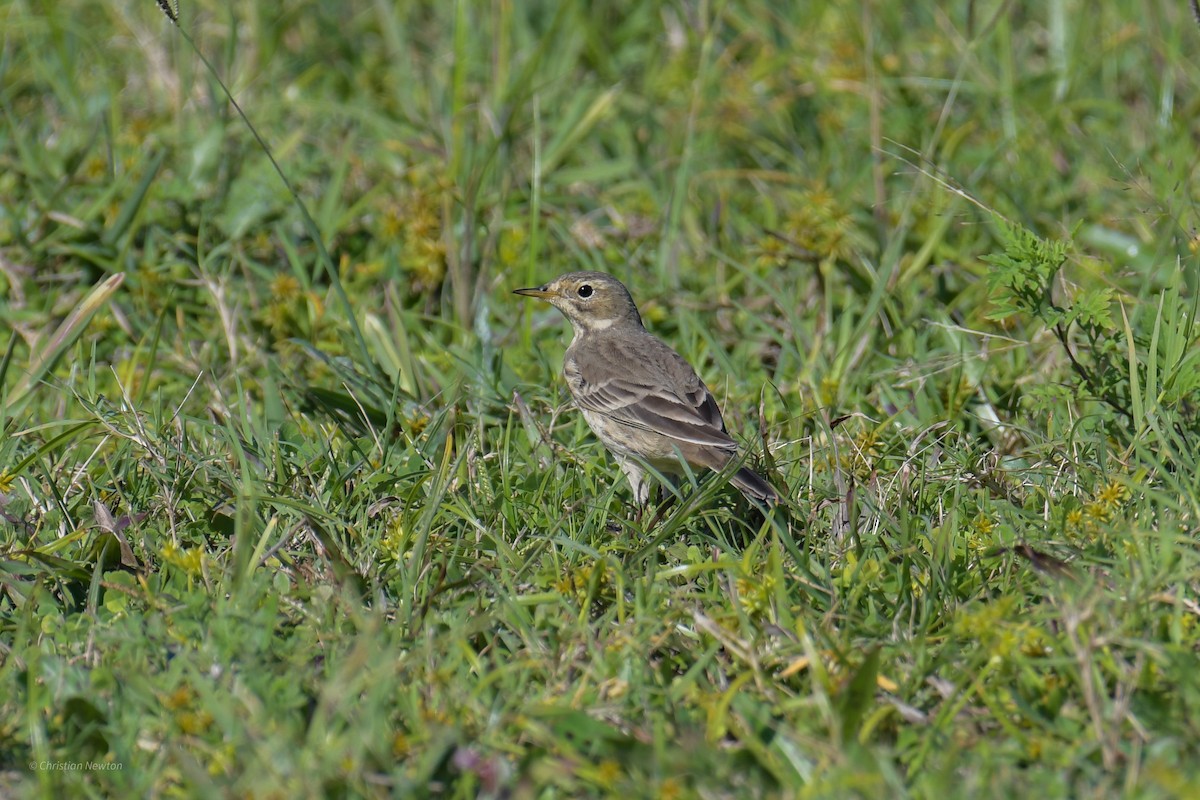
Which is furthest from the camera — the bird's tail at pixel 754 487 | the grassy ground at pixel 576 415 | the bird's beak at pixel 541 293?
the bird's beak at pixel 541 293

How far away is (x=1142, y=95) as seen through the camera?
8.94 meters

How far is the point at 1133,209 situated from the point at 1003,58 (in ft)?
5.28

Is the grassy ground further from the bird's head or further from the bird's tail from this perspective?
the bird's head

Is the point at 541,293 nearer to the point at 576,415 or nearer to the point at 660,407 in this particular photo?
the point at 576,415

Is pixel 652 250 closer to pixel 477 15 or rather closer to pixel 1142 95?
pixel 477 15

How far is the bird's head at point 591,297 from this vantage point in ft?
22.0

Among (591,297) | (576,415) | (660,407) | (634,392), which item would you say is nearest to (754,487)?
(660,407)

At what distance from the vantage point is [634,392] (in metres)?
5.91

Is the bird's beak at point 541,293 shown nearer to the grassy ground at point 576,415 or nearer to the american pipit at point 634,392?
the american pipit at point 634,392

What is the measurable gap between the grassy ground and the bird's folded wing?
185mm

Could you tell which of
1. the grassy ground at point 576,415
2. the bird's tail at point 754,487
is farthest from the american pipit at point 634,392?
the grassy ground at point 576,415

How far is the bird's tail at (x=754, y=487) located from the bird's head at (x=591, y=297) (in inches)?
76.2

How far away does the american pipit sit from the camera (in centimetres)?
551

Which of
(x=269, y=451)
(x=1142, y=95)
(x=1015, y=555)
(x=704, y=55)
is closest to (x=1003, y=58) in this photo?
(x=1142, y=95)
